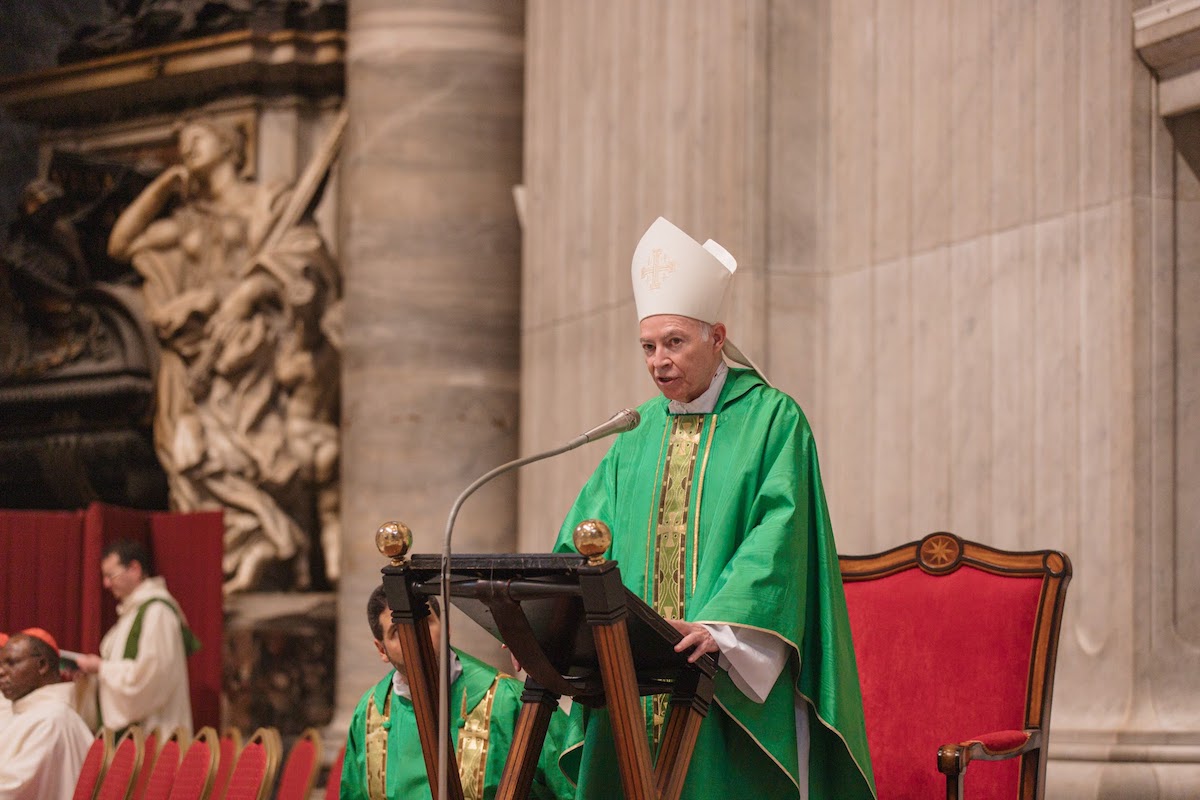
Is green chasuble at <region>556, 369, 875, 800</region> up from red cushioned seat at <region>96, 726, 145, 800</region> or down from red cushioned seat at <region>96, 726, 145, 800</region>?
up

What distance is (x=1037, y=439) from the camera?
210 inches

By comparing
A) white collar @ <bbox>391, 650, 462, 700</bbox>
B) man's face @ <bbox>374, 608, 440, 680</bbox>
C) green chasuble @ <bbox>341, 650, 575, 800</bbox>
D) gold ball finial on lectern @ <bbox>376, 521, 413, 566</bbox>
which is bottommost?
green chasuble @ <bbox>341, 650, 575, 800</bbox>

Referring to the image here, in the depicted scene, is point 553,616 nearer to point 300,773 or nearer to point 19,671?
point 300,773

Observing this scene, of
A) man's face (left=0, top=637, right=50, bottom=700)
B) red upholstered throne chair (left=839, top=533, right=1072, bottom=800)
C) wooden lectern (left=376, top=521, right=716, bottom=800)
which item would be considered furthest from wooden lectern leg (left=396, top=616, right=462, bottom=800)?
man's face (left=0, top=637, right=50, bottom=700)

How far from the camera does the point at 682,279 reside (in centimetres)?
398

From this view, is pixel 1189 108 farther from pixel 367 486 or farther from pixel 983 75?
pixel 367 486

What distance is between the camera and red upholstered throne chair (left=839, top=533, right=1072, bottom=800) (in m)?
4.42

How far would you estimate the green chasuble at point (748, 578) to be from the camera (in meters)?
3.67

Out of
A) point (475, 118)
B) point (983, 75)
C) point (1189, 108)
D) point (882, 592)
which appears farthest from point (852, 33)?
point (475, 118)

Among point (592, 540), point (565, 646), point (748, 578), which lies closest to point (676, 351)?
point (748, 578)

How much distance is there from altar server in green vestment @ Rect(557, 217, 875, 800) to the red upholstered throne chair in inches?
26.7

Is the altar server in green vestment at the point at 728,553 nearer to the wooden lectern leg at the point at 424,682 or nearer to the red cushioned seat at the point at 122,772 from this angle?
the wooden lectern leg at the point at 424,682

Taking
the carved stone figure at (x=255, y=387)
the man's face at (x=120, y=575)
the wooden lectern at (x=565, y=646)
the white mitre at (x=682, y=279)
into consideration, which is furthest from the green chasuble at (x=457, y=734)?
the carved stone figure at (x=255, y=387)

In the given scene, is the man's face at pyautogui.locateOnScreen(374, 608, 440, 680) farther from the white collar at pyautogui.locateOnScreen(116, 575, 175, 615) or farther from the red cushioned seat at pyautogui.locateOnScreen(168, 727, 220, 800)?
the white collar at pyautogui.locateOnScreen(116, 575, 175, 615)
